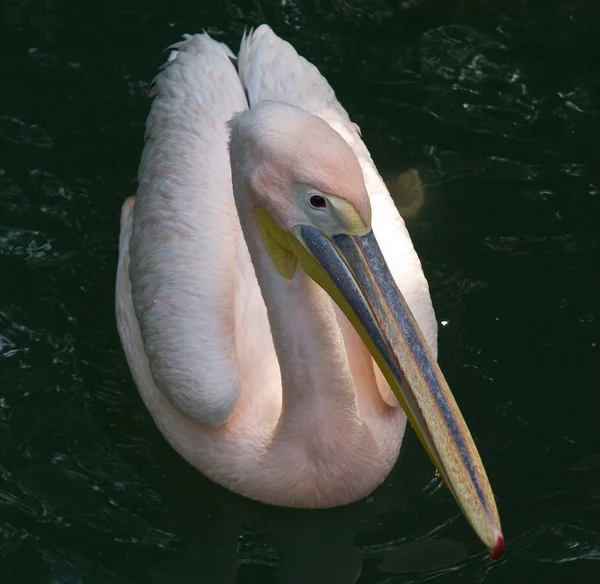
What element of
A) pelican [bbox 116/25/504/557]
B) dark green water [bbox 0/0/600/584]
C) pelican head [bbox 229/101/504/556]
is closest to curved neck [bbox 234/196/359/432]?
pelican [bbox 116/25/504/557]

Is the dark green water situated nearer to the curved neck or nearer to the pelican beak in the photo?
the curved neck

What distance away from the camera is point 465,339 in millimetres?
4707

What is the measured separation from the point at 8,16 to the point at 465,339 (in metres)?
3.10

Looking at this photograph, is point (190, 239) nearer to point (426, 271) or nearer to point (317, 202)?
point (317, 202)

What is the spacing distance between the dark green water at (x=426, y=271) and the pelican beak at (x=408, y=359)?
73 cm

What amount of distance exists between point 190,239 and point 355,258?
1.09 meters

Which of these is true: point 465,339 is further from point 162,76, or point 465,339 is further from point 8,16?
point 8,16

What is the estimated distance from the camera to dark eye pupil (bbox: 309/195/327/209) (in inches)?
130

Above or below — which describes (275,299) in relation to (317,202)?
below

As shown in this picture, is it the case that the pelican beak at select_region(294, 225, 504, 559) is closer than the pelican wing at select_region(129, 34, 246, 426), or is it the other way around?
the pelican beak at select_region(294, 225, 504, 559)

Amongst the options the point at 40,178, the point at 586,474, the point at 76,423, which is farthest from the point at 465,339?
the point at 40,178

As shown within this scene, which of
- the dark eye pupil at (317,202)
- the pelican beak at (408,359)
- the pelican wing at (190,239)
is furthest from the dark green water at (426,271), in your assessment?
the dark eye pupil at (317,202)

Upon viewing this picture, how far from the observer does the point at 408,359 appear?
3.34m

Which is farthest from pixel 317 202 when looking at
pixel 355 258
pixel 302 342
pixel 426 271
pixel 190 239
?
pixel 426 271
